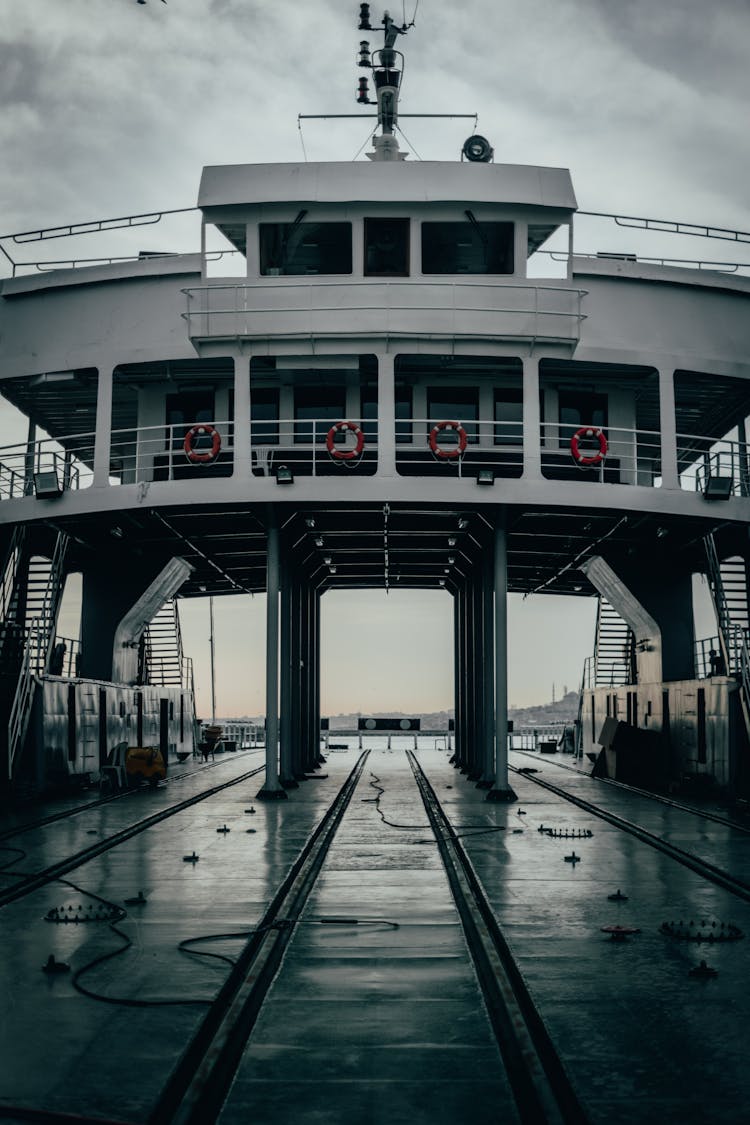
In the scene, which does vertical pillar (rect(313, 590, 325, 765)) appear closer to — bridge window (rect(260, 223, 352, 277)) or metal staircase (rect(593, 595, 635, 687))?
metal staircase (rect(593, 595, 635, 687))

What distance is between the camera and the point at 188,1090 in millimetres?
5758

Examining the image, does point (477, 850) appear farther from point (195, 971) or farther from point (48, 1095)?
point (48, 1095)

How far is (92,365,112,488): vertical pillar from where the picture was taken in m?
25.6

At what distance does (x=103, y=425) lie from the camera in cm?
2580

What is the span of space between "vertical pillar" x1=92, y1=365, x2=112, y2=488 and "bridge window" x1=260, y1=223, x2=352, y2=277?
4202 millimetres

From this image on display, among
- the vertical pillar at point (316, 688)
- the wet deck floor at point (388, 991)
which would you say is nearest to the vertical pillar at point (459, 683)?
the vertical pillar at point (316, 688)

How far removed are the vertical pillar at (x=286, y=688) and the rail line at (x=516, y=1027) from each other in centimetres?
1531

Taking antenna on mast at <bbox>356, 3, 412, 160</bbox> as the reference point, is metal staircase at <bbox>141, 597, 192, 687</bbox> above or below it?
below

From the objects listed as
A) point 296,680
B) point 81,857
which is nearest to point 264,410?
point 296,680

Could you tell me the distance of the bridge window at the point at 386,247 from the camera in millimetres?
26094

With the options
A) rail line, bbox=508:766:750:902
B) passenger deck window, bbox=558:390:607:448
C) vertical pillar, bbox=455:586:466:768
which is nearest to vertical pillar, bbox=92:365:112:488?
passenger deck window, bbox=558:390:607:448

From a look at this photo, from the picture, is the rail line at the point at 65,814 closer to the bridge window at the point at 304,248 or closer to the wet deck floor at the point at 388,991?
the wet deck floor at the point at 388,991

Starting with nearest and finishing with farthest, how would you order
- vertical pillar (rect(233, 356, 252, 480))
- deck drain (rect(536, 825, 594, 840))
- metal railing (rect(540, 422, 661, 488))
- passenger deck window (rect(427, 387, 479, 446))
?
deck drain (rect(536, 825, 594, 840)), vertical pillar (rect(233, 356, 252, 480)), metal railing (rect(540, 422, 661, 488)), passenger deck window (rect(427, 387, 479, 446))

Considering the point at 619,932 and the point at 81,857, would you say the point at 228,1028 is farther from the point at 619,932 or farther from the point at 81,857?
the point at 81,857
